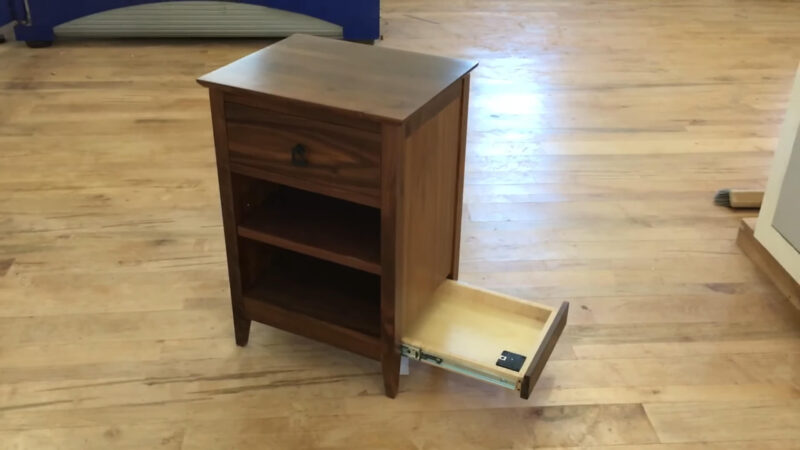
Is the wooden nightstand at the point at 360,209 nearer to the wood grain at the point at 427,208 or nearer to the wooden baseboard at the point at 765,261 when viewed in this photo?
the wood grain at the point at 427,208

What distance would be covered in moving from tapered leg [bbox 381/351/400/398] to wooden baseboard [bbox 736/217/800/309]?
940 mm

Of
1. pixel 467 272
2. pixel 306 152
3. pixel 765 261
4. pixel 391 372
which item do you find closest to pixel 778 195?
pixel 765 261

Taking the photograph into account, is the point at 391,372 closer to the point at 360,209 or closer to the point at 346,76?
the point at 360,209

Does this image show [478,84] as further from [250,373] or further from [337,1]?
[250,373]

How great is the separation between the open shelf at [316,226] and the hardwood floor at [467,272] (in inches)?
11.7

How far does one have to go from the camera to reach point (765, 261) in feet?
6.22

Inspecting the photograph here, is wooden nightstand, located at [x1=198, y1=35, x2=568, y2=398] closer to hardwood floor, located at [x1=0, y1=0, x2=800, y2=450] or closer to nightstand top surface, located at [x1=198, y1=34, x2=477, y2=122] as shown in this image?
nightstand top surface, located at [x1=198, y1=34, x2=477, y2=122]

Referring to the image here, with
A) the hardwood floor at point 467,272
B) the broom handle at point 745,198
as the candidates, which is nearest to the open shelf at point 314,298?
the hardwood floor at point 467,272

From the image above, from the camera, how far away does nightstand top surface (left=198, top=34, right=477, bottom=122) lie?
4.07ft

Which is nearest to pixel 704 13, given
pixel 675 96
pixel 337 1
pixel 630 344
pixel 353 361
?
pixel 675 96

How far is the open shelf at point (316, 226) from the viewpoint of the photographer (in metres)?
1.38

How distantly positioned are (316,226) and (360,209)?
11 centimetres

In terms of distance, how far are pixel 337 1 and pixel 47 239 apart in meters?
1.74

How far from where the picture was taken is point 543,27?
3.89 metres
